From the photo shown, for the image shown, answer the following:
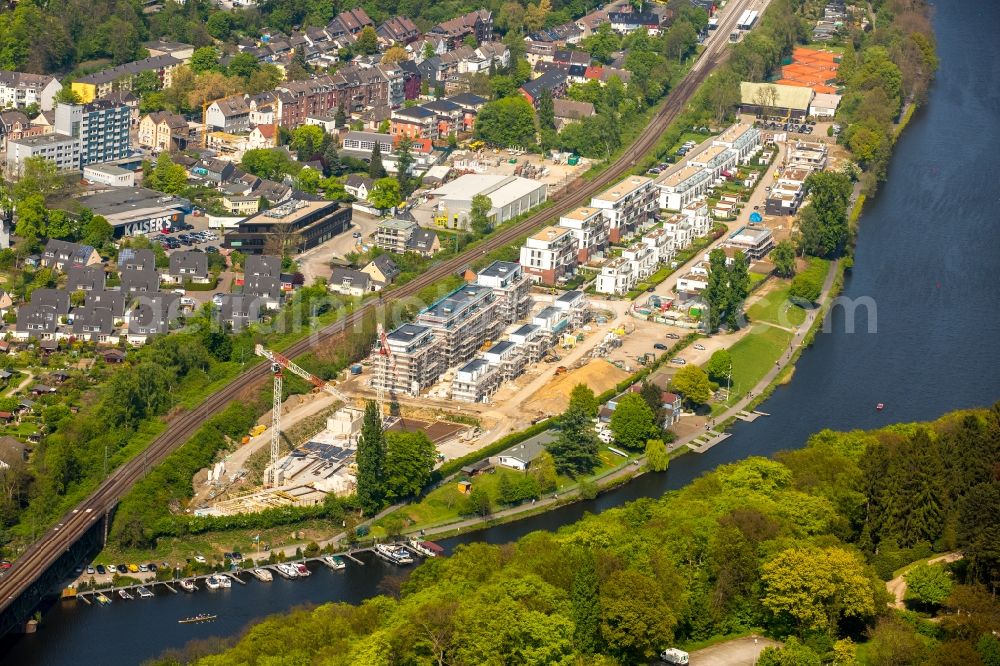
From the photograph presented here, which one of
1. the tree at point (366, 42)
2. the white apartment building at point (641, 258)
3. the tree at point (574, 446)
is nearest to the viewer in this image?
the tree at point (574, 446)

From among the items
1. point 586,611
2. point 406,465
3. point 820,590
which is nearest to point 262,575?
point 406,465

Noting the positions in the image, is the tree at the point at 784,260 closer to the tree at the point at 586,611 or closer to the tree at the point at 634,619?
the tree at the point at 634,619

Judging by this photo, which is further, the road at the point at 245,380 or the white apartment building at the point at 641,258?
the white apartment building at the point at 641,258

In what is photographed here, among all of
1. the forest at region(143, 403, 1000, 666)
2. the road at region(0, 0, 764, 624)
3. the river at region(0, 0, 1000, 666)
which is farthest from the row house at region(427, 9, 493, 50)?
the forest at region(143, 403, 1000, 666)

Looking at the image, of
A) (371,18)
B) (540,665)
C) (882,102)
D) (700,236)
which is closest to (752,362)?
(700,236)

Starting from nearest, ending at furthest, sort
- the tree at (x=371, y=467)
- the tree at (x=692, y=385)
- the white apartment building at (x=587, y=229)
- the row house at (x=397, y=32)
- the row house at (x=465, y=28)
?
the tree at (x=371, y=467)
the tree at (x=692, y=385)
the white apartment building at (x=587, y=229)
the row house at (x=397, y=32)
the row house at (x=465, y=28)

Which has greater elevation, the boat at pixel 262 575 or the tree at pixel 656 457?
the tree at pixel 656 457

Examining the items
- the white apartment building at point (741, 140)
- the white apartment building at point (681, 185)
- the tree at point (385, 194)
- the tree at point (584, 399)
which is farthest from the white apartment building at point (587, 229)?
the tree at point (584, 399)

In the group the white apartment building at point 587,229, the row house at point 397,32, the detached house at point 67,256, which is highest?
the row house at point 397,32
